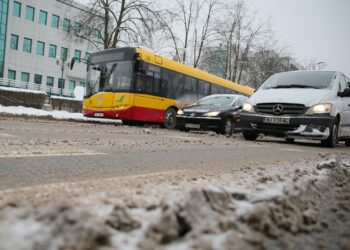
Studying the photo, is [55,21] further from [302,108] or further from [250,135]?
[302,108]

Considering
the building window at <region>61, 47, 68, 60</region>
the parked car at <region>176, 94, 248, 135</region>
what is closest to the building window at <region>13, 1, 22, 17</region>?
the building window at <region>61, 47, 68, 60</region>

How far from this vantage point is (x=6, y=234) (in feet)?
3.65

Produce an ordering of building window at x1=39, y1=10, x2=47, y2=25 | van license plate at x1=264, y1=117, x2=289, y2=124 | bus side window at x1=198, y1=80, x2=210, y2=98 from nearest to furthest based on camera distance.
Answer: van license plate at x1=264, y1=117, x2=289, y2=124 < bus side window at x1=198, y1=80, x2=210, y2=98 < building window at x1=39, y1=10, x2=47, y2=25

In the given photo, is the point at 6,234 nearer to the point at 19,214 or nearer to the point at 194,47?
the point at 19,214

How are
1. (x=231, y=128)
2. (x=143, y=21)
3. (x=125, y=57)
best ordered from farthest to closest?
(x=143, y=21) → (x=125, y=57) → (x=231, y=128)

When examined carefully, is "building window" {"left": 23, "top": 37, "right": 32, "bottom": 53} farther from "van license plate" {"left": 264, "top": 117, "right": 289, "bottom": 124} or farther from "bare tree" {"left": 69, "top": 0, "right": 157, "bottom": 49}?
"van license plate" {"left": 264, "top": 117, "right": 289, "bottom": 124}

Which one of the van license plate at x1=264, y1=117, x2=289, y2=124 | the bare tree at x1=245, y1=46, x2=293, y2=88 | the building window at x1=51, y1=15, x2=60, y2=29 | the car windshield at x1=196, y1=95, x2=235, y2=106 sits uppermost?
the building window at x1=51, y1=15, x2=60, y2=29

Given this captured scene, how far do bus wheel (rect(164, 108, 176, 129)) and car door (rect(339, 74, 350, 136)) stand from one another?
7922 mm

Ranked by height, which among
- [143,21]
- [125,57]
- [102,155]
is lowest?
[102,155]

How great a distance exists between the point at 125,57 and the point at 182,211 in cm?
1411

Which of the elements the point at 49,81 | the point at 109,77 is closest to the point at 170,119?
the point at 109,77

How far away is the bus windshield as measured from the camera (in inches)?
590

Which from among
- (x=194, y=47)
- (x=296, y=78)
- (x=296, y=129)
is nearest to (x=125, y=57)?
(x=296, y=78)

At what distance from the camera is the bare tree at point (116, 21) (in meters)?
26.0
